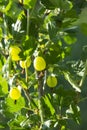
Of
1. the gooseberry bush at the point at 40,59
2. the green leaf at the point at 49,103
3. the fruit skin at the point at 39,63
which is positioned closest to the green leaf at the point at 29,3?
the gooseberry bush at the point at 40,59

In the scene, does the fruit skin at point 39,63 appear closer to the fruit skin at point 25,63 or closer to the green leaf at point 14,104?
the fruit skin at point 25,63

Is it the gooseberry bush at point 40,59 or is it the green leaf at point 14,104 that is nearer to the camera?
the gooseberry bush at point 40,59

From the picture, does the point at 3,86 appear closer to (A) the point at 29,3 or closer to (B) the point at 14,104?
(B) the point at 14,104

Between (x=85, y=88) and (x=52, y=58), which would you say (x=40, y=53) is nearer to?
(x=52, y=58)

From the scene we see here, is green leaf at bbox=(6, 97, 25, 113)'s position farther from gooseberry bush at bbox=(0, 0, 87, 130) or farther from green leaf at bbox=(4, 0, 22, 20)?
green leaf at bbox=(4, 0, 22, 20)

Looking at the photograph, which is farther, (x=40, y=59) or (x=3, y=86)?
(x=3, y=86)

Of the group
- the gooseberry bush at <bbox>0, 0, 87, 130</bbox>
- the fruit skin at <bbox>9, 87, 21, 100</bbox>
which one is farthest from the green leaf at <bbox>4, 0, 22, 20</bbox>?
the fruit skin at <bbox>9, 87, 21, 100</bbox>

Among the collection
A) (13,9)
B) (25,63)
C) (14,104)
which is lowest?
(14,104)

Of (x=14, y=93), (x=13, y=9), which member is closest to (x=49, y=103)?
(x=14, y=93)
